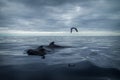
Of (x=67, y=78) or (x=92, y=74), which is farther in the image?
(x=92, y=74)

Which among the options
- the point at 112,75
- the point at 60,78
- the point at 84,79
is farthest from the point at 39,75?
the point at 112,75

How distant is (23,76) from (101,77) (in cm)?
902

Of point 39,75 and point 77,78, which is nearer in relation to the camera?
point 77,78

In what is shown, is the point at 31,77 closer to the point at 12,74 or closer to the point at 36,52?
the point at 12,74

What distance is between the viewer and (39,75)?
48.7ft

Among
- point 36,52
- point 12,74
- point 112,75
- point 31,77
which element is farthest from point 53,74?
point 36,52

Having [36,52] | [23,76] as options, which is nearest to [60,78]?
[23,76]

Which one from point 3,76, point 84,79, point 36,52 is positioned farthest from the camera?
point 36,52

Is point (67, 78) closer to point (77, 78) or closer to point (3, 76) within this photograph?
point (77, 78)

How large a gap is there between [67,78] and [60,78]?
81 centimetres

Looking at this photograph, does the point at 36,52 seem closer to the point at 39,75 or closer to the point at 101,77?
the point at 39,75

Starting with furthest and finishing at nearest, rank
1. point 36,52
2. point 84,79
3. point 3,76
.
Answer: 1. point 36,52
2. point 3,76
3. point 84,79

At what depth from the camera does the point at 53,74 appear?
1546 cm

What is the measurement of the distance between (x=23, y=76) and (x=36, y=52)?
1290 centimetres
